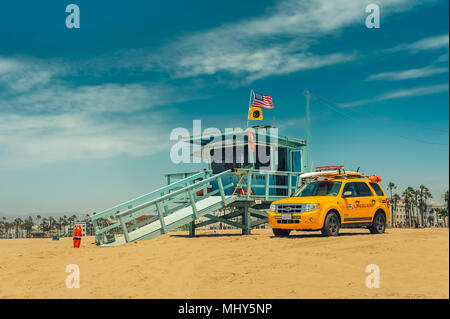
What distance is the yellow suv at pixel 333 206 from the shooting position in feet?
44.0

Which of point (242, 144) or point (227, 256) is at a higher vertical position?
point (242, 144)

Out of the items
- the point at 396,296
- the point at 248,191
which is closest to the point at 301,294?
the point at 396,296

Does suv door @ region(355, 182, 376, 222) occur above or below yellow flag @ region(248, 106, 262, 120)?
below

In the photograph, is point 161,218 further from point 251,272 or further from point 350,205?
point 251,272

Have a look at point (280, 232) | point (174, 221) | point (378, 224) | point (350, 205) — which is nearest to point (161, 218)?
point (174, 221)

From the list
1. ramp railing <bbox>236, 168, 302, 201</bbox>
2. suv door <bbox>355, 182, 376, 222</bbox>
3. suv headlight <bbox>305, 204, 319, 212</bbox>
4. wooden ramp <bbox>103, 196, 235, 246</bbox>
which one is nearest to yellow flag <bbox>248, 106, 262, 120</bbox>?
ramp railing <bbox>236, 168, 302, 201</bbox>

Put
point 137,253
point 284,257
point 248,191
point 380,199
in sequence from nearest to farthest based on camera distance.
Result: point 284,257, point 137,253, point 380,199, point 248,191

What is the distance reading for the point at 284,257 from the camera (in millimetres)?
9789

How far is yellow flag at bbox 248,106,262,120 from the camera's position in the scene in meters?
23.3

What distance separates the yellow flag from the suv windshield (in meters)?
8.77

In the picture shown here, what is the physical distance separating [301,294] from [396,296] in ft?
4.54

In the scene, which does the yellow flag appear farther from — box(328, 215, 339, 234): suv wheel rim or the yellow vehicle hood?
box(328, 215, 339, 234): suv wheel rim

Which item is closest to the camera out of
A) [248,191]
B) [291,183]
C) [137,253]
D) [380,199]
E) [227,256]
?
[227,256]
